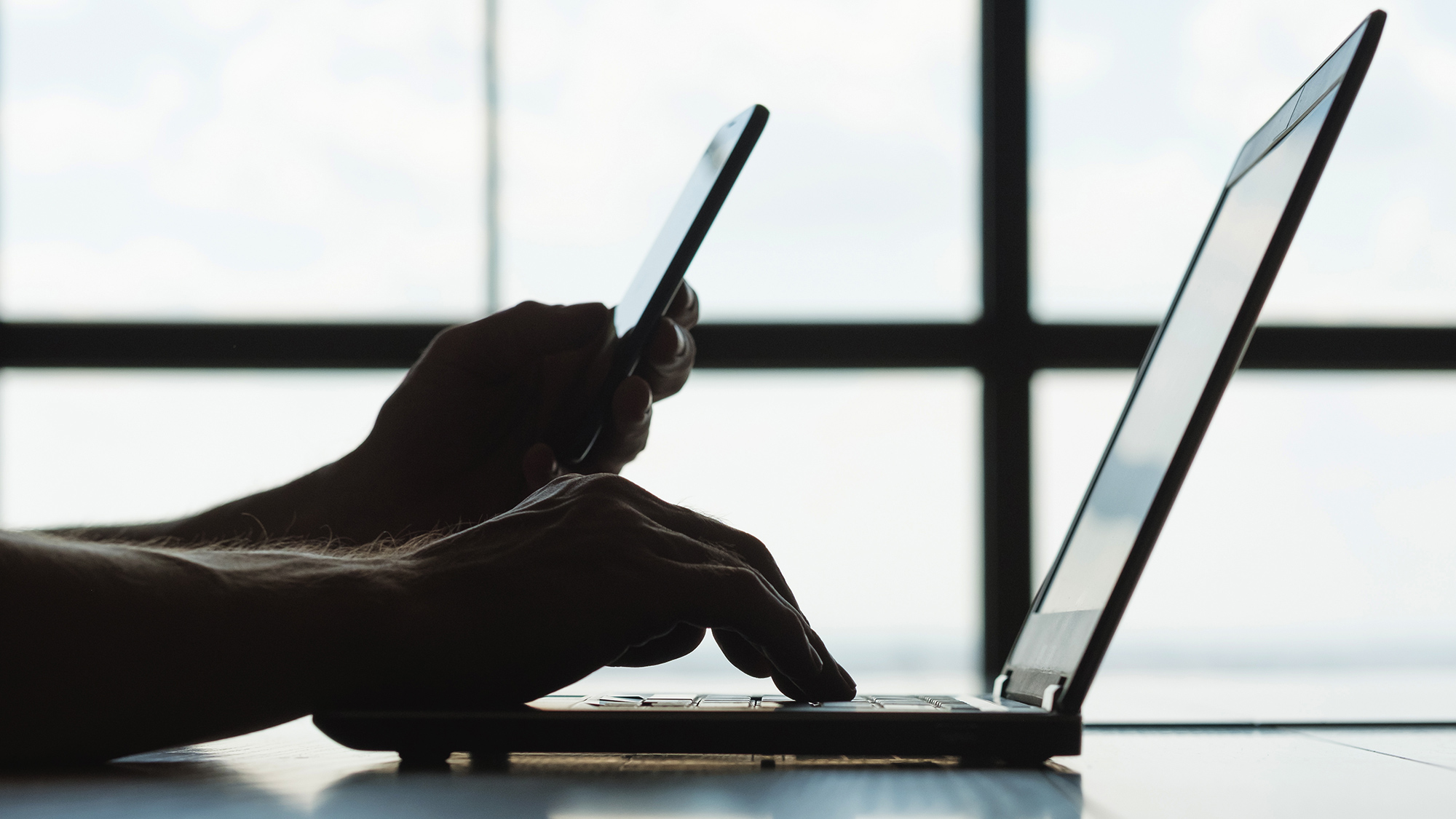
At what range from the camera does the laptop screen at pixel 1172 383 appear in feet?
1.34

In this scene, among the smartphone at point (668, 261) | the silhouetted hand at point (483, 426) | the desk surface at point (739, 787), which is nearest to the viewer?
the desk surface at point (739, 787)

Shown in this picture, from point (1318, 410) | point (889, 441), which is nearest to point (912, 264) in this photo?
point (889, 441)

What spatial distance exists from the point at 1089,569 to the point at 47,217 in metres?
2.10

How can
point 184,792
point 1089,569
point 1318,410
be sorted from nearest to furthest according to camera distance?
point 184,792 < point 1089,569 < point 1318,410

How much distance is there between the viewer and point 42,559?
388mm

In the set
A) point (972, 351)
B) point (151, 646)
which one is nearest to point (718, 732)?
point (151, 646)

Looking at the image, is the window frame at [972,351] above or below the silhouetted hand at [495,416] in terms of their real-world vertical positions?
above

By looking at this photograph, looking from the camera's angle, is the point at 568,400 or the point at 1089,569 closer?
the point at 1089,569

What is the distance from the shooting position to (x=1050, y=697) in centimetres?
41

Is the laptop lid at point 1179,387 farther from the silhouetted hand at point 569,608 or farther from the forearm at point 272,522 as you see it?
the forearm at point 272,522

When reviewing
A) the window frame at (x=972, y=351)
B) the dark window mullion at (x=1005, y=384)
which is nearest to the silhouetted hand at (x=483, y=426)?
the window frame at (x=972, y=351)

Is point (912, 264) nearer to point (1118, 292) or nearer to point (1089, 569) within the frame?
point (1118, 292)

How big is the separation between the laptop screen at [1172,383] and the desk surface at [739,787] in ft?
0.24

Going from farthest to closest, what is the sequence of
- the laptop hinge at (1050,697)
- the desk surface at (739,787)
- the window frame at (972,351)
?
the window frame at (972,351) → the laptop hinge at (1050,697) → the desk surface at (739,787)
